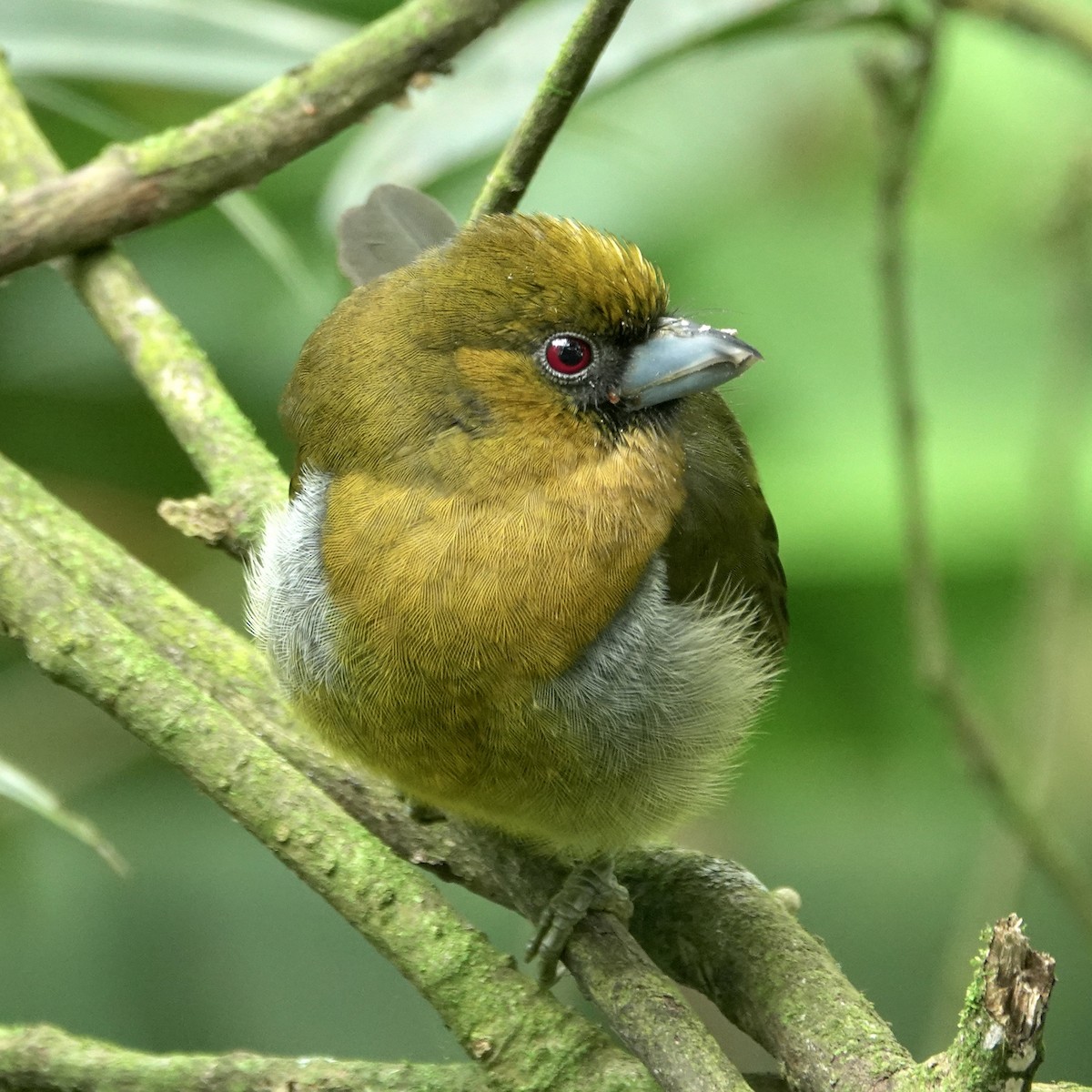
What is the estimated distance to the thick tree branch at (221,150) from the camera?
2.66 meters

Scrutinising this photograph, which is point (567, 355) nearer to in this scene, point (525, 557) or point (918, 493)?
point (525, 557)

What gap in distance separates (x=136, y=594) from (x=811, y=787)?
1950 mm

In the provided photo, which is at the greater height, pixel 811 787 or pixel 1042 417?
pixel 1042 417

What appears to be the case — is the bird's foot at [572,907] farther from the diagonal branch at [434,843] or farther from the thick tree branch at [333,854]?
the thick tree branch at [333,854]

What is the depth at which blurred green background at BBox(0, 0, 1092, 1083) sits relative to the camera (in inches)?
122

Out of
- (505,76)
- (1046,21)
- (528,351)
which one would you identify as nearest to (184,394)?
(528,351)

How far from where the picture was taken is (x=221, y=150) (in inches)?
107

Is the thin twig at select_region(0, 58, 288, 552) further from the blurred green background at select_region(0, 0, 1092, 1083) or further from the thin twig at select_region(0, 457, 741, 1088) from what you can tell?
the blurred green background at select_region(0, 0, 1092, 1083)

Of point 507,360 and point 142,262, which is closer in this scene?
point 507,360

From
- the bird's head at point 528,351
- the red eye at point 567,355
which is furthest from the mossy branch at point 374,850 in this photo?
the red eye at point 567,355

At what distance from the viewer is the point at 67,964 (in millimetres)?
3400

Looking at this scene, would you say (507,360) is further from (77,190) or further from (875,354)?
(875,354)

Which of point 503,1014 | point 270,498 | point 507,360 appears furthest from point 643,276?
point 503,1014

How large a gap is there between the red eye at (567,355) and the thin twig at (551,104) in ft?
0.96
